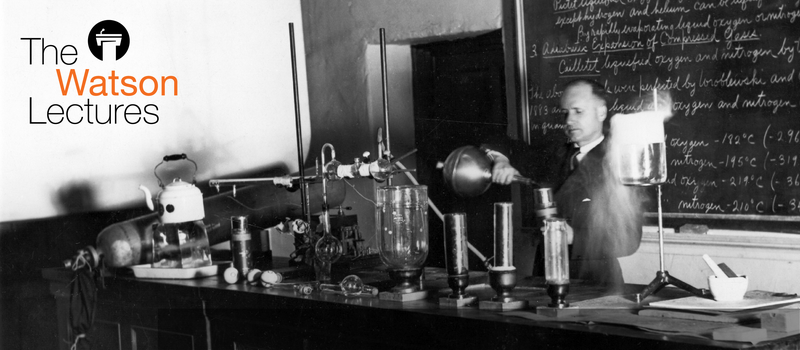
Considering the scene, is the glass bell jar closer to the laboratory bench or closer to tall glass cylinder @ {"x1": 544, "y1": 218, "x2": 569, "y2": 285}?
the laboratory bench

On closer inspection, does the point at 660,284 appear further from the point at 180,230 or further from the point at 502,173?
the point at 180,230

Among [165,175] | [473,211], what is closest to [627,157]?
[473,211]

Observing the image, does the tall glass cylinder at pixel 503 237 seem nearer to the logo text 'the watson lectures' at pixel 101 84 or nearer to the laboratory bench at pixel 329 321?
the laboratory bench at pixel 329 321

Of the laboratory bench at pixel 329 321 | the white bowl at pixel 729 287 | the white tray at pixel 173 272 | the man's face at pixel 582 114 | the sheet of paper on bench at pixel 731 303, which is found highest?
the man's face at pixel 582 114

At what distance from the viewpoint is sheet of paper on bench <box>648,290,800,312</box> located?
2.27 metres

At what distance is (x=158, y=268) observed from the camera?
366cm

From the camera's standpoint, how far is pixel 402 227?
9.33ft

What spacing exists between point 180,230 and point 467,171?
1.38 m

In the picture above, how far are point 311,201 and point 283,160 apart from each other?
2.88 feet

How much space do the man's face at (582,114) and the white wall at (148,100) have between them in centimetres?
192

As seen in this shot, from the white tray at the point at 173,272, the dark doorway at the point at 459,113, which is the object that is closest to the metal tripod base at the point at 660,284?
the white tray at the point at 173,272

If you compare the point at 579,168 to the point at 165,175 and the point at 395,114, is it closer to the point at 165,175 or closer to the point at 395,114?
the point at 395,114

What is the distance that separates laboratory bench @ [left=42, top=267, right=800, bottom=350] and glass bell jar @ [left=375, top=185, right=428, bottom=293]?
0.11 metres

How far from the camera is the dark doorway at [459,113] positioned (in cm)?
484
